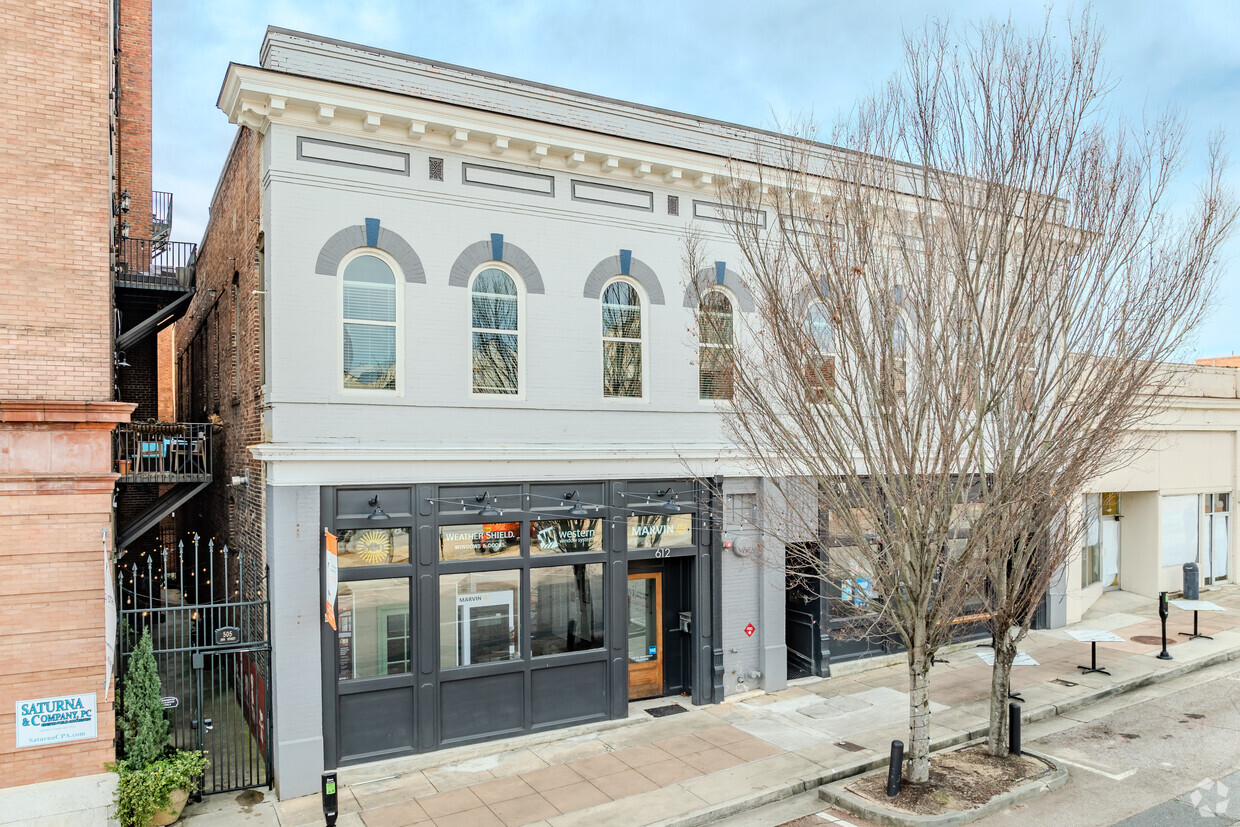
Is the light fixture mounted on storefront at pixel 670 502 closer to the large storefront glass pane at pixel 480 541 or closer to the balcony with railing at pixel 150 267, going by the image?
the large storefront glass pane at pixel 480 541

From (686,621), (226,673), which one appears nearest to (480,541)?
(226,673)

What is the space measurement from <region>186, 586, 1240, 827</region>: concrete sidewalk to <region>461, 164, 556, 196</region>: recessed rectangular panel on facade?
7.69 metres

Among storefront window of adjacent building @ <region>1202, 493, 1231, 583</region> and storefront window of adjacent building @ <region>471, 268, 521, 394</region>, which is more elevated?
storefront window of adjacent building @ <region>471, 268, 521, 394</region>

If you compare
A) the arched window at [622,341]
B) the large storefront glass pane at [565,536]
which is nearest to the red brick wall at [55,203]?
the large storefront glass pane at [565,536]

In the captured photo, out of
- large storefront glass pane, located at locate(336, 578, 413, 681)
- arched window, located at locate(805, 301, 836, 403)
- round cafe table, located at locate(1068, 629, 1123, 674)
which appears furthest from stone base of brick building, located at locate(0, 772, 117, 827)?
round cafe table, located at locate(1068, 629, 1123, 674)

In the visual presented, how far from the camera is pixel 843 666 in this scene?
14.0 m

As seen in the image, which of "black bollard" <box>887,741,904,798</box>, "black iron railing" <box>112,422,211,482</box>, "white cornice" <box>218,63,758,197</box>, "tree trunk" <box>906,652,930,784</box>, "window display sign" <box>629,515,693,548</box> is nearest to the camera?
"black bollard" <box>887,741,904,798</box>

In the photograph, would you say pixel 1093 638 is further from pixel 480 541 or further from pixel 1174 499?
pixel 480 541

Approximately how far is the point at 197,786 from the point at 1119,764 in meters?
A: 11.3

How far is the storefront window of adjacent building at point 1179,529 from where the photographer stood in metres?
19.0

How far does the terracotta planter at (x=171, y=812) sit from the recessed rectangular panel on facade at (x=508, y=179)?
8.18 meters

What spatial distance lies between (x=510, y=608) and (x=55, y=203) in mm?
7280

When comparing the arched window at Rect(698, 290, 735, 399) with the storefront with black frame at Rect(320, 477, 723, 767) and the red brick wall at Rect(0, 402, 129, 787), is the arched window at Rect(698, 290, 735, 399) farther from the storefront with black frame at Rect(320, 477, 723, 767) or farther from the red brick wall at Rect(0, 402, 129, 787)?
the red brick wall at Rect(0, 402, 129, 787)

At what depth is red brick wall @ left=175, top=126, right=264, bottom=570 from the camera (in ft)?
35.7
